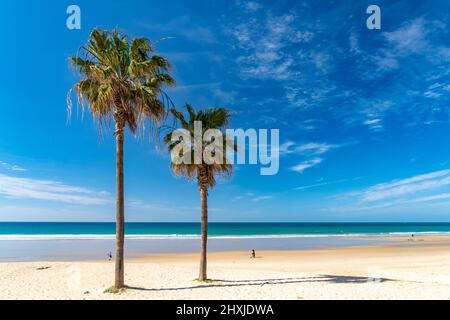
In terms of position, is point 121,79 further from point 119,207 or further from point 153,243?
point 153,243

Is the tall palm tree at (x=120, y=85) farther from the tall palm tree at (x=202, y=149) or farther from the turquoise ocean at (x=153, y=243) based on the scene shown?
the turquoise ocean at (x=153, y=243)

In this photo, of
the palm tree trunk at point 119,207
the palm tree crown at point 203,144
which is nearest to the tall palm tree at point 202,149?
the palm tree crown at point 203,144

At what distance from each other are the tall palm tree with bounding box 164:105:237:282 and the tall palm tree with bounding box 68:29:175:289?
7.09 ft

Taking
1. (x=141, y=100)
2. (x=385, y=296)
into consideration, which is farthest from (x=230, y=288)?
(x=141, y=100)

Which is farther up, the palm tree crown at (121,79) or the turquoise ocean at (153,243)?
the palm tree crown at (121,79)

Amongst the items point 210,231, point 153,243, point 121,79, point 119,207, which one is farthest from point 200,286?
point 210,231

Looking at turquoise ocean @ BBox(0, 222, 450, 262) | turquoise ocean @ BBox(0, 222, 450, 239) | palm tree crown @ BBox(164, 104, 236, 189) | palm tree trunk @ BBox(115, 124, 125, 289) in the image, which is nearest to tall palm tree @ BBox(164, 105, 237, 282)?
palm tree crown @ BBox(164, 104, 236, 189)

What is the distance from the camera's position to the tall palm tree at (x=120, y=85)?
13594mm

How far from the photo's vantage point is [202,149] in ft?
54.0

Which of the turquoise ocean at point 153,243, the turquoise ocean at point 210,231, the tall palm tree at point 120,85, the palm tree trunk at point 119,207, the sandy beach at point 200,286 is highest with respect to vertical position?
the tall palm tree at point 120,85

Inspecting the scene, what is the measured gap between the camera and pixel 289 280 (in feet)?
57.8

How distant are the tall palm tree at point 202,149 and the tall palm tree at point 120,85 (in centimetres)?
216

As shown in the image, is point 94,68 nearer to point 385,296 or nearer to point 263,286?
point 263,286

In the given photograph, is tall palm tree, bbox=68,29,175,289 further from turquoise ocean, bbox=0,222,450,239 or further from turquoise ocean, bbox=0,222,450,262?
turquoise ocean, bbox=0,222,450,239
